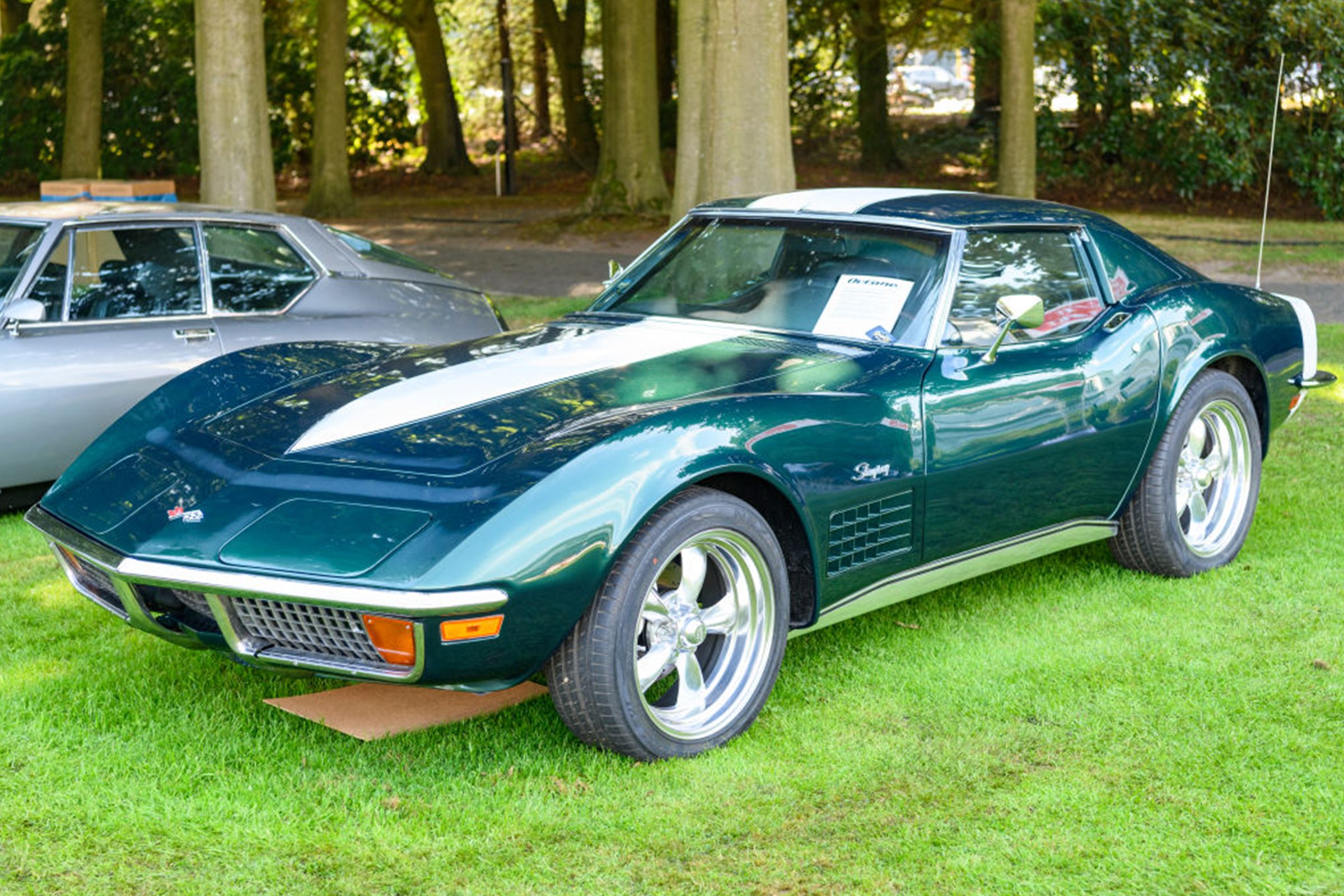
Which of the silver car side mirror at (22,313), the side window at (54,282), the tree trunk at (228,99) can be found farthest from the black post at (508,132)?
the silver car side mirror at (22,313)

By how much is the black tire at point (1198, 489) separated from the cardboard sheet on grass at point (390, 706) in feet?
7.50

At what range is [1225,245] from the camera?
15.7 m

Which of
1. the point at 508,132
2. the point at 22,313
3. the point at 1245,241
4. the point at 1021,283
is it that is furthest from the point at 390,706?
the point at 508,132

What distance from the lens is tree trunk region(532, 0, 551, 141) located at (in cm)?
3116

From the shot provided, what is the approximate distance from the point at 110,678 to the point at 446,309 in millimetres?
3216

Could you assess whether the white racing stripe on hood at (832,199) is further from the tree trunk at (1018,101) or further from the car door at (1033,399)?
the tree trunk at (1018,101)

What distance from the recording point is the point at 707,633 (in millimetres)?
3918

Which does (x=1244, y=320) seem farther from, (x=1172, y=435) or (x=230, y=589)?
(x=230, y=589)

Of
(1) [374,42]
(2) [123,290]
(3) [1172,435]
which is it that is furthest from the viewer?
(1) [374,42]

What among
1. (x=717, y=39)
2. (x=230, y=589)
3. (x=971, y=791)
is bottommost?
(x=971, y=791)

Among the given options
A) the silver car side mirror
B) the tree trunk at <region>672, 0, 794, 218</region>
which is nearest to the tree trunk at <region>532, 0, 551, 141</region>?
the tree trunk at <region>672, 0, 794, 218</region>

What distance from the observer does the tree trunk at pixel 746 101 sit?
10.4 meters

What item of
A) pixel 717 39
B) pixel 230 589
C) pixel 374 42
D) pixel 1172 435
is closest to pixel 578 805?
pixel 230 589

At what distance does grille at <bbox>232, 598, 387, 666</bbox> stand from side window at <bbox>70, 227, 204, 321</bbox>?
3.13 meters
